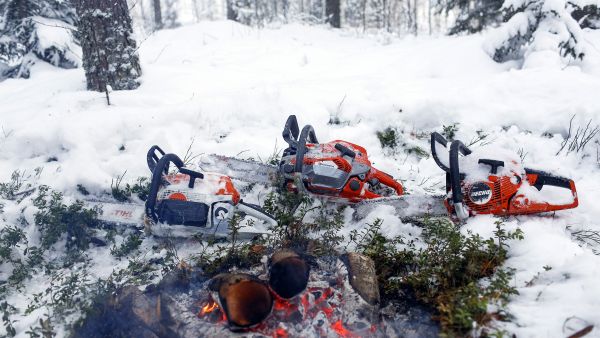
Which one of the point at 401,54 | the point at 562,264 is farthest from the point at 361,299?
the point at 401,54

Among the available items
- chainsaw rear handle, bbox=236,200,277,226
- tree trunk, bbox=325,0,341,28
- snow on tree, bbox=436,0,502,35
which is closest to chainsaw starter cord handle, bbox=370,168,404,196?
chainsaw rear handle, bbox=236,200,277,226

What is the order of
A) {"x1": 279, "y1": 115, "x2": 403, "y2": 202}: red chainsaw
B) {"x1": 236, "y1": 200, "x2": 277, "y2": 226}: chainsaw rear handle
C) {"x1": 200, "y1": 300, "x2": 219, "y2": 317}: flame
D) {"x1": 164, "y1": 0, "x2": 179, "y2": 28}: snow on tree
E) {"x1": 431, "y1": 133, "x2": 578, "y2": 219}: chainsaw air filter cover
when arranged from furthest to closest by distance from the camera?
1. {"x1": 164, "y1": 0, "x2": 179, "y2": 28}: snow on tree
2. {"x1": 279, "y1": 115, "x2": 403, "y2": 202}: red chainsaw
3. {"x1": 236, "y1": 200, "x2": 277, "y2": 226}: chainsaw rear handle
4. {"x1": 431, "y1": 133, "x2": 578, "y2": 219}: chainsaw air filter cover
5. {"x1": 200, "y1": 300, "x2": 219, "y2": 317}: flame

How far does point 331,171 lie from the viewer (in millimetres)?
3670

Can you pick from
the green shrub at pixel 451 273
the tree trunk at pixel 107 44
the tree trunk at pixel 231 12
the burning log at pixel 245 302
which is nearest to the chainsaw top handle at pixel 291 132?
the green shrub at pixel 451 273

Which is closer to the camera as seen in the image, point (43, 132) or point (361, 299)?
point (361, 299)

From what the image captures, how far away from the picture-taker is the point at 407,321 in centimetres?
270

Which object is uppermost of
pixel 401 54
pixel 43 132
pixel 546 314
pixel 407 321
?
pixel 401 54

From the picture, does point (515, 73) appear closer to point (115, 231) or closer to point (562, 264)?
point (562, 264)

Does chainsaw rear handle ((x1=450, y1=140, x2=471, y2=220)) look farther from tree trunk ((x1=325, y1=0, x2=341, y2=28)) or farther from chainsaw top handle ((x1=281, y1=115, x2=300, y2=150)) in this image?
tree trunk ((x1=325, y1=0, x2=341, y2=28))

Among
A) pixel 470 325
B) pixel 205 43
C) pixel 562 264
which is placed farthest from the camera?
pixel 205 43

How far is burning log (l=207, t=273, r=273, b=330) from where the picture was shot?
249cm

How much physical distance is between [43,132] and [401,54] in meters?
6.01

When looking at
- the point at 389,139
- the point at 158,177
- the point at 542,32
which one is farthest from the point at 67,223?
the point at 542,32

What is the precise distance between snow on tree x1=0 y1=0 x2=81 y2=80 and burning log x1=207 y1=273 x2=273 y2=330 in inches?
279
